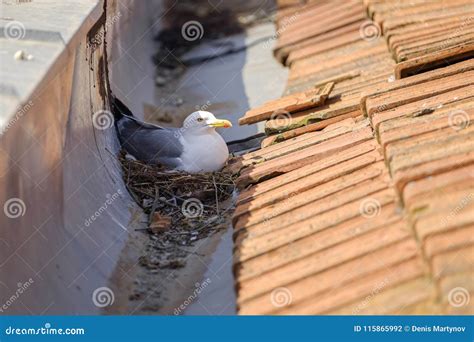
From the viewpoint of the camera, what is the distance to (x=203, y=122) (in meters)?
8.50

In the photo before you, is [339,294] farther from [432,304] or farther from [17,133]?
[17,133]

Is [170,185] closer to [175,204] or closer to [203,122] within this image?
[175,204]

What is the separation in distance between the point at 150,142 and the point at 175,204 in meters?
0.97

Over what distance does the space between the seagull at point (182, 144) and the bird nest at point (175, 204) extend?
0.40 ft

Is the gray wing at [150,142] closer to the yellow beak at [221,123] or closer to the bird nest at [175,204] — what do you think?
the bird nest at [175,204]

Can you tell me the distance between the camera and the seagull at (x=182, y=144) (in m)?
8.20

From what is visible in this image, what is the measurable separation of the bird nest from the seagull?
123mm

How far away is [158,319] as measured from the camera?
165 inches

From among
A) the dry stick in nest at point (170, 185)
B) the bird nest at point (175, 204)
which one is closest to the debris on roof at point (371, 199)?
the bird nest at point (175, 204)

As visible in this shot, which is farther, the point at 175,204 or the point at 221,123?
the point at 221,123

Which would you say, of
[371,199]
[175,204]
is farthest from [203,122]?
[371,199]

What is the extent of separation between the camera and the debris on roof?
12.8 ft

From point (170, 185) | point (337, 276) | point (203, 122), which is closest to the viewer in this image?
point (337, 276)

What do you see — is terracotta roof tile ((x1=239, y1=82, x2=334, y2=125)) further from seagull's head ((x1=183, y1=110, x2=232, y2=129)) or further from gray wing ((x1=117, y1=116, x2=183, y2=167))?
gray wing ((x1=117, y1=116, x2=183, y2=167))
